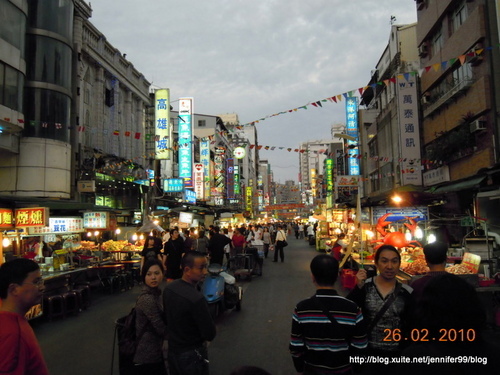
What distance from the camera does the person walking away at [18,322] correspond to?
2350mm

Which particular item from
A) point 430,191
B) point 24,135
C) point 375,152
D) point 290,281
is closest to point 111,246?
point 24,135

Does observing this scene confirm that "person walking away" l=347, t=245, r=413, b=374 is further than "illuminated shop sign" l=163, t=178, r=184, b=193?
No

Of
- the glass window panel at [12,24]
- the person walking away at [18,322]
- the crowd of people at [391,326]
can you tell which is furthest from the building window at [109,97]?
the crowd of people at [391,326]

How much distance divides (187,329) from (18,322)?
150 centimetres

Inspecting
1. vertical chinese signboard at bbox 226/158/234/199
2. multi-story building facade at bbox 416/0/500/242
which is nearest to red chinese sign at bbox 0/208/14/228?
multi-story building facade at bbox 416/0/500/242

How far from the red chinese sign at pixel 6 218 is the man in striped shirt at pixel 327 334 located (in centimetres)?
1042

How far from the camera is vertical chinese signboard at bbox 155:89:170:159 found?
2595 cm

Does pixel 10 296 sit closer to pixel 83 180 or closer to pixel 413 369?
pixel 413 369

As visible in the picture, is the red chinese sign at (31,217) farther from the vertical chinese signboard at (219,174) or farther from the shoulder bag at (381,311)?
the vertical chinese signboard at (219,174)

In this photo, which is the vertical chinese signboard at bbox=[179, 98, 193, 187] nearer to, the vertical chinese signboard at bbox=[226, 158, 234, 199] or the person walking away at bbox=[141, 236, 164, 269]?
the person walking away at bbox=[141, 236, 164, 269]

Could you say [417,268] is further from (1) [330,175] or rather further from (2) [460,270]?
(1) [330,175]

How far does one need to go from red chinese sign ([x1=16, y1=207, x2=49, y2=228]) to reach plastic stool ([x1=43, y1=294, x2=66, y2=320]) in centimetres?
249

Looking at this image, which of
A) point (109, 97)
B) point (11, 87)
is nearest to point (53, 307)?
point (11, 87)

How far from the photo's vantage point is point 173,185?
3041 centimetres
